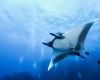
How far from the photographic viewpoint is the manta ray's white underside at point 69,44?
1084cm

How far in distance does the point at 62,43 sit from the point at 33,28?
16407mm

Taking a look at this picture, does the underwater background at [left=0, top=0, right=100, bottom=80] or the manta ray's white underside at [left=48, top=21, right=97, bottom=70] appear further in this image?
the underwater background at [left=0, top=0, right=100, bottom=80]

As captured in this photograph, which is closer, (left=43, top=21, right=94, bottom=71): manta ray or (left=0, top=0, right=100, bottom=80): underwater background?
(left=43, top=21, right=94, bottom=71): manta ray

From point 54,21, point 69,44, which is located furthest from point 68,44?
point 54,21

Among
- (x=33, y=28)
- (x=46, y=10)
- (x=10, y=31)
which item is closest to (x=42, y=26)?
(x=33, y=28)

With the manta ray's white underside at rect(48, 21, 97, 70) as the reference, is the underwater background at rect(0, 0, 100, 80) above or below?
below

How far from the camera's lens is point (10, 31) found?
29.4 m

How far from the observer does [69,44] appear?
1127 centimetres

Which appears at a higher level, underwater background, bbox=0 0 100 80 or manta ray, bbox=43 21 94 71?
manta ray, bbox=43 21 94 71

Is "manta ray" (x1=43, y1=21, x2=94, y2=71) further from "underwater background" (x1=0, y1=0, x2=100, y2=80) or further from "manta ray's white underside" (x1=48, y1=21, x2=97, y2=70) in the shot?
"underwater background" (x1=0, y1=0, x2=100, y2=80)

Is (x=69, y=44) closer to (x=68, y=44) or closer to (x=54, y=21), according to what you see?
(x=68, y=44)

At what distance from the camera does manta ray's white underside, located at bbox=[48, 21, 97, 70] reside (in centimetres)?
1084

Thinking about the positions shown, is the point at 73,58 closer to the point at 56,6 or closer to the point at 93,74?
the point at 93,74

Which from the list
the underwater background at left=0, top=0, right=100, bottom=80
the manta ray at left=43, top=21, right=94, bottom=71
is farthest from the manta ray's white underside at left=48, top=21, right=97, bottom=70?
the underwater background at left=0, top=0, right=100, bottom=80
